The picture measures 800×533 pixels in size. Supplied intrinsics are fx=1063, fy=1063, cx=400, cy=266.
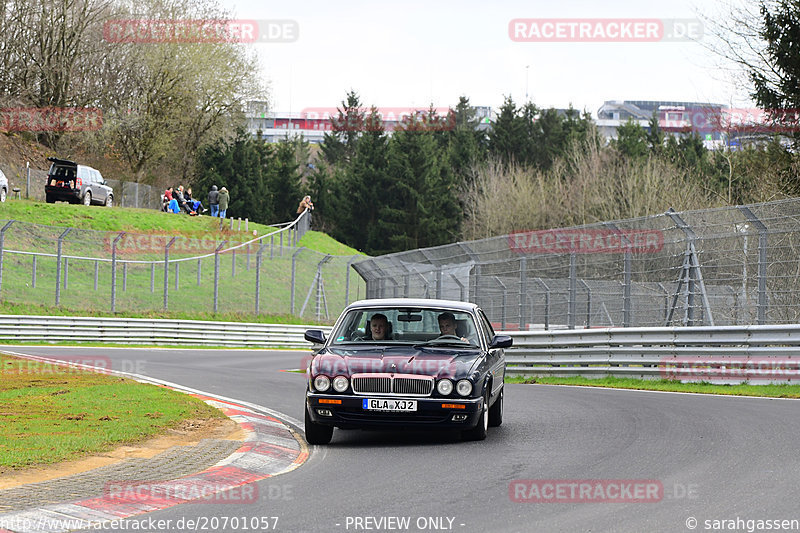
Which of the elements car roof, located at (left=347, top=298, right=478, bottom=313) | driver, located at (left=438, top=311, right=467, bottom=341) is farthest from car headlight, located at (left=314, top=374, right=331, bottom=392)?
driver, located at (left=438, top=311, right=467, bottom=341)

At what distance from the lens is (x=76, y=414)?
1153cm

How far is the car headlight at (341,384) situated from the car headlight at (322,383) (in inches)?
2.6

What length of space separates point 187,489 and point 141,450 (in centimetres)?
192

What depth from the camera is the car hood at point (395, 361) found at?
9727 mm

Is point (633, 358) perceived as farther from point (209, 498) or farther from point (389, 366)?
point (209, 498)

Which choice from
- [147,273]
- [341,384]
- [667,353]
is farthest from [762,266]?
[147,273]

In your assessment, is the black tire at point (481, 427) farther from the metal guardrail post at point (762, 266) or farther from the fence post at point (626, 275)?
the fence post at point (626, 275)

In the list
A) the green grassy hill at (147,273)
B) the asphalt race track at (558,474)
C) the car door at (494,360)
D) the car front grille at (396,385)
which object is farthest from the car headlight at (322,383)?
the green grassy hill at (147,273)

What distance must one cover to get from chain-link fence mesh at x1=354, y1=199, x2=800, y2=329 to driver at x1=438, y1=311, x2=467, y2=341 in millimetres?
7254

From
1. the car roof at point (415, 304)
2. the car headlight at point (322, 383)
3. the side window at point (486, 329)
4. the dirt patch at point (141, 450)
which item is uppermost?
the car roof at point (415, 304)

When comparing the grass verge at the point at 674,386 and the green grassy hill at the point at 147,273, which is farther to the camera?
the green grassy hill at the point at 147,273

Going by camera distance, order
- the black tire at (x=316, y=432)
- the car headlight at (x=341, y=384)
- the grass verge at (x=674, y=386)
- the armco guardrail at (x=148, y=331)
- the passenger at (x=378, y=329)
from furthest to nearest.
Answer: the armco guardrail at (x=148, y=331) < the grass verge at (x=674, y=386) < the passenger at (x=378, y=329) < the black tire at (x=316, y=432) < the car headlight at (x=341, y=384)

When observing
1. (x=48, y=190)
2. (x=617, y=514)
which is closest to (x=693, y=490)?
(x=617, y=514)

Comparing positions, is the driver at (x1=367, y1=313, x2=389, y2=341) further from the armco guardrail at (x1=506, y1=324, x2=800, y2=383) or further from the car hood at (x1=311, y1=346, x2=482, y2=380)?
the armco guardrail at (x1=506, y1=324, x2=800, y2=383)
